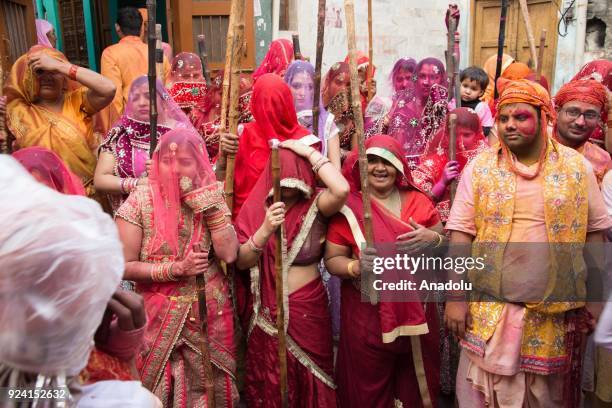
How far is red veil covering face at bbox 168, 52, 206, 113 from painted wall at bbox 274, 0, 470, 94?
4278 millimetres

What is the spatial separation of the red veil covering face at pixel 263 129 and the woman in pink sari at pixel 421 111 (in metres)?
1.43

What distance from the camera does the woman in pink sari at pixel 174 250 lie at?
96.1 inches

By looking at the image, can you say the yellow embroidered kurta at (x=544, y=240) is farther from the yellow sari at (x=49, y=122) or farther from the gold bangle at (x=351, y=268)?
the yellow sari at (x=49, y=122)

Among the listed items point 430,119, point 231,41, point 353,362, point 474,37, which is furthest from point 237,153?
point 474,37

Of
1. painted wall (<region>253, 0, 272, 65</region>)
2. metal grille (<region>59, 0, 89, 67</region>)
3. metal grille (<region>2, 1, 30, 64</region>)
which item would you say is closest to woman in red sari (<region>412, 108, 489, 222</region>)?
metal grille (<region>2, 1, 30, 64</region>)

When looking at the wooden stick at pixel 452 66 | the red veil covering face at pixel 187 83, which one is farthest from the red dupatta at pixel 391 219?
the red veil covering face at pixel 187 83

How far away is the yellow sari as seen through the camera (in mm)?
3410

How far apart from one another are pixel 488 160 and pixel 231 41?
60.6 inches

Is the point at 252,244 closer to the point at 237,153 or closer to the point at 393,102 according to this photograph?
the point at 237,153

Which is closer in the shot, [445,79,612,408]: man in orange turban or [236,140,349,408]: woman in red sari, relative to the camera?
[445,79,612,408]: man in orange turban

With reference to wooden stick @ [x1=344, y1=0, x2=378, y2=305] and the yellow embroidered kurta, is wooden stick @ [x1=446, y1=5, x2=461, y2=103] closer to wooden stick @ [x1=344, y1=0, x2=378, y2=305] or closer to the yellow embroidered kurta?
wooden stick @ [x1=344, y1=0, x2=378, y2=305]

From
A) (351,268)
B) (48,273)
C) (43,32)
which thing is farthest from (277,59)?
(48,273)

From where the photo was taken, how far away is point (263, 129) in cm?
319

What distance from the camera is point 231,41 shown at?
10.2 ft
